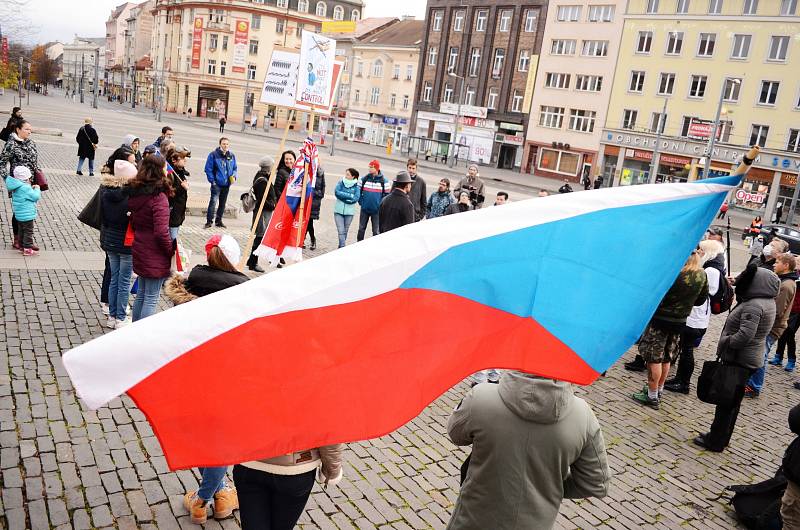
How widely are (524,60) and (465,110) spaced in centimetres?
775

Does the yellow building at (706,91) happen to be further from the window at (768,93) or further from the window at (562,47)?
the window at (562,47)

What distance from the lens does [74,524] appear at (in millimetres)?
4098

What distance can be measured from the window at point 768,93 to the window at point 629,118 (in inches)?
362

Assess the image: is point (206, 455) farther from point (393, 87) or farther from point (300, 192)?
point (393, 87)

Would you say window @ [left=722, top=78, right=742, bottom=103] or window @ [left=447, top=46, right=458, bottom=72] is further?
window @ [left=447, top=46, right=458, bottom=72]

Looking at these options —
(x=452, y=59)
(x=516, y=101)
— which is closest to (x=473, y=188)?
(x=516, y=101)

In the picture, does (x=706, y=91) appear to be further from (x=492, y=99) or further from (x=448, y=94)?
(x=448, y=94)

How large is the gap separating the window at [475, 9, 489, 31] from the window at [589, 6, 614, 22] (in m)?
12.6

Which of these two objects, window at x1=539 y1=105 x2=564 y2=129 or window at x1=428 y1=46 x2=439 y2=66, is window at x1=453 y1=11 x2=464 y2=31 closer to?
window at x1=428 y1=46 x2=439 y2=66

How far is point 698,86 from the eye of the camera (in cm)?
4891

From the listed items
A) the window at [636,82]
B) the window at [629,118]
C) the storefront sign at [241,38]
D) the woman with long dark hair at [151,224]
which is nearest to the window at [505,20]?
the window at [636,82]

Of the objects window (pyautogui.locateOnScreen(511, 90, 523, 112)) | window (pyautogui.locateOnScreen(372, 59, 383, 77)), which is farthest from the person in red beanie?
window (pyautogui.locateOnScreen(372, 59, 383, 77))

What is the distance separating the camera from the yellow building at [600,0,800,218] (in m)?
45.1

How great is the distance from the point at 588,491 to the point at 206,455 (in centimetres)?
Answer: 175
